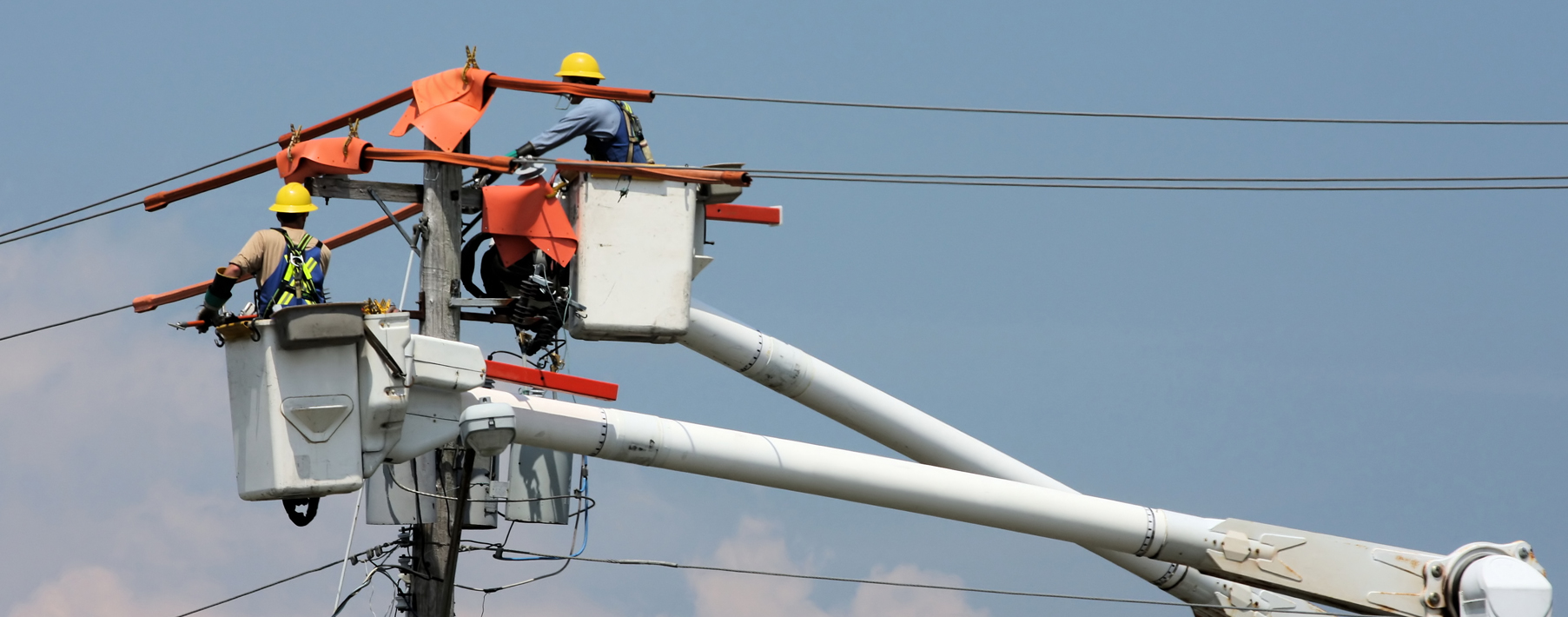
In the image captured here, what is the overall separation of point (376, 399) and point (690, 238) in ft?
8.01

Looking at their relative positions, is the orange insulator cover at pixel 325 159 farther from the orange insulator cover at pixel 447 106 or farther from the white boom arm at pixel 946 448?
the white boom arm at pixel 946 448

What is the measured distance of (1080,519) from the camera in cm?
1421

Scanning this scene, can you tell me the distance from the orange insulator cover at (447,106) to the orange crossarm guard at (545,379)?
160 cm

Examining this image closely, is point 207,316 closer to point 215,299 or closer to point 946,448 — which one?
point 215,299

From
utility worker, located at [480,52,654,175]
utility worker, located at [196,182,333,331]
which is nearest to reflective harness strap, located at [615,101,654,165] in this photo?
utility worker, located at [480,52,654,175]

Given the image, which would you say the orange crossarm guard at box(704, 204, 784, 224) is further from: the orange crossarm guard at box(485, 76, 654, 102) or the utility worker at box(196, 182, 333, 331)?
the utility worker at box(196, 182, 333, 331)

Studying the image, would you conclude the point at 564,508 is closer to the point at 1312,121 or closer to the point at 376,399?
the point at 376,399

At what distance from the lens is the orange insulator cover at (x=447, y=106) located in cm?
1295

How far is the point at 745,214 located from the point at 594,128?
140 centimetres

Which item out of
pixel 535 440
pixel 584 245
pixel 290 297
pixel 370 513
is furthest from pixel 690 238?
pixel 370 513

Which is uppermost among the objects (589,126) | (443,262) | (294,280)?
(589,126)

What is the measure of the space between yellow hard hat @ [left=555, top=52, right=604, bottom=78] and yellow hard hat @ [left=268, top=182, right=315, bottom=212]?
246 cm

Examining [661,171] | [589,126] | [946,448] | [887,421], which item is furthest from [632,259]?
[946,448]

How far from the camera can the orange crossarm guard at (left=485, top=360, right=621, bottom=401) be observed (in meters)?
12.8
